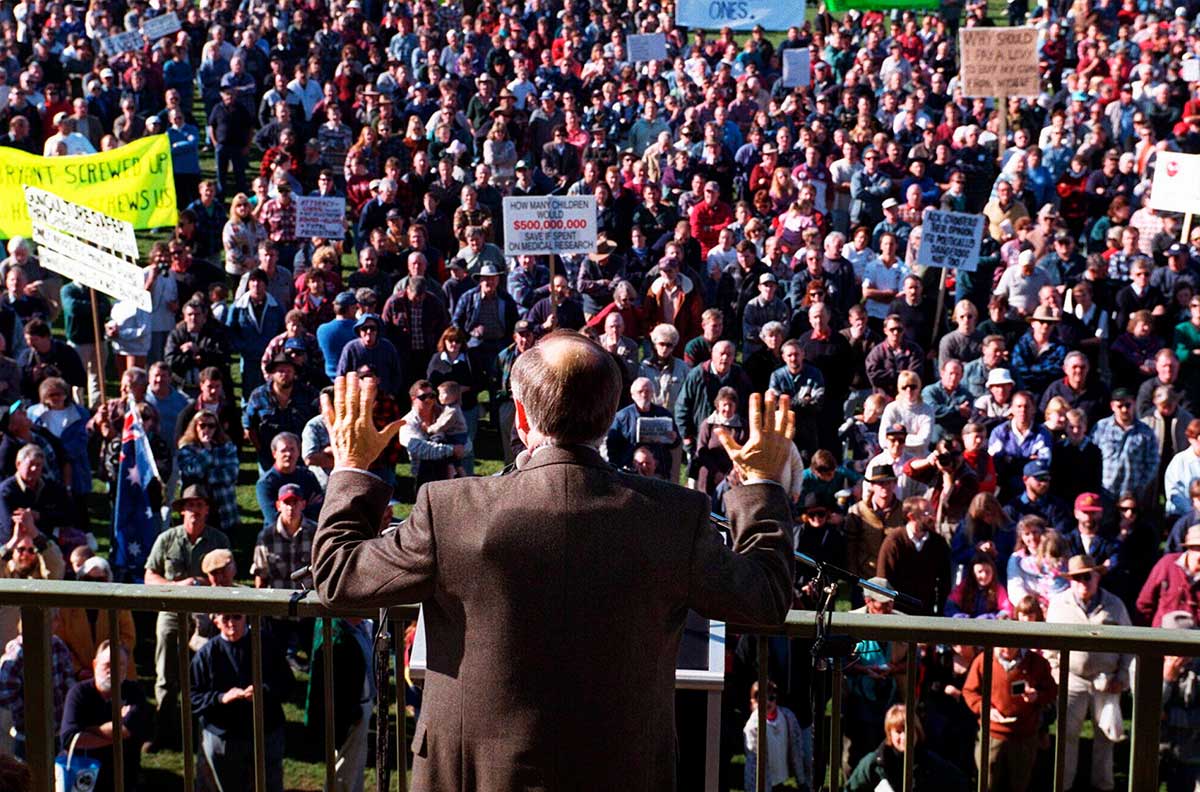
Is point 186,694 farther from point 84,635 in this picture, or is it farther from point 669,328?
point 669,328

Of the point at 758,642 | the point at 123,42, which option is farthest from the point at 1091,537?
the point at 123,42

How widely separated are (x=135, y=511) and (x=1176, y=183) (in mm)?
10585

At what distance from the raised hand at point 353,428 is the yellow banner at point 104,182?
12789 millimetres

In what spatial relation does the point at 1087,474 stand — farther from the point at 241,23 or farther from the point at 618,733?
the point at 241,23

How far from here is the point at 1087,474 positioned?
41.5 feet

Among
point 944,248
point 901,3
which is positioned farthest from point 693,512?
point 901,3

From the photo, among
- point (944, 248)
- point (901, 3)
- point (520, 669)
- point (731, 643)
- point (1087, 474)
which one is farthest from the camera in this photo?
point (901, 3)

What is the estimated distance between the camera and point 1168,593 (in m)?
10.5

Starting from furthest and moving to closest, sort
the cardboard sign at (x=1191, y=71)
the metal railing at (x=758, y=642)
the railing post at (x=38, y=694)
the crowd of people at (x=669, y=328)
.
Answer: the cardboard sign at (x=1191, y=71)
the crowd of people at (x=669, y=328)
the railing post at (x=38, y=694)
the metal railing at (x=758, y=642)

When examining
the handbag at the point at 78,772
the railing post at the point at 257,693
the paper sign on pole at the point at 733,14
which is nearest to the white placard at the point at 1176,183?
the paper sign on pole at the point at 733,14

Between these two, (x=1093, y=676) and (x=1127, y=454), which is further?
(x=1127, y=454)

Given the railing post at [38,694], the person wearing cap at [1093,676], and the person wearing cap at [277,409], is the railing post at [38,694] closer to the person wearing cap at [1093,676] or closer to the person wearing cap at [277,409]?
the person wearing cap at [1093,676]

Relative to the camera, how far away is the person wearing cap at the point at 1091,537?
447 inches

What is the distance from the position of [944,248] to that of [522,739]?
13817 mm
